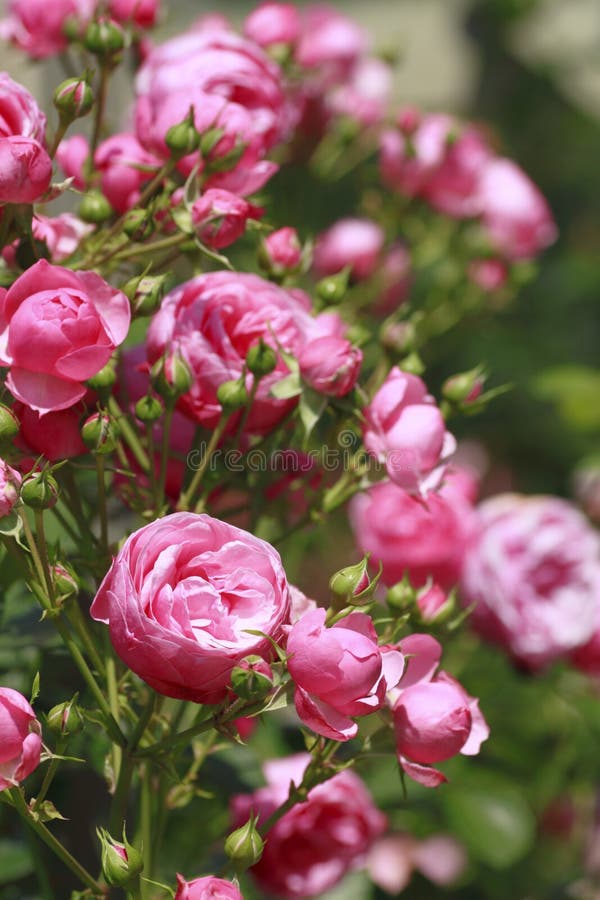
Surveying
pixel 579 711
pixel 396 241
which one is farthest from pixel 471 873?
pixel 396 241

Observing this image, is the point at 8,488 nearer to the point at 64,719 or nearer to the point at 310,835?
the point at 64,719

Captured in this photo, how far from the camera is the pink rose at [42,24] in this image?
0.81 metres

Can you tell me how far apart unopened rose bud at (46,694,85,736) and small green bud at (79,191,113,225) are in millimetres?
284

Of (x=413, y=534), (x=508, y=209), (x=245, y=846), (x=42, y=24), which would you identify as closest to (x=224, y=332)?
(x=245, y=846)

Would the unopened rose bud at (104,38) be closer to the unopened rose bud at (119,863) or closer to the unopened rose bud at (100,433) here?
the unopened rose bud at (100,433)

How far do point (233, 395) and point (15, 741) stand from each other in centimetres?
19

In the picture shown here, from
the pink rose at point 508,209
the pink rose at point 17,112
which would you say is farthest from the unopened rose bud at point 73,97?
the pink rose at point 508,209

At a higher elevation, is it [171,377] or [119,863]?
[171,377]

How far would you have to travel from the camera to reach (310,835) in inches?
30.3

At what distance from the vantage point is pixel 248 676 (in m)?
0.46

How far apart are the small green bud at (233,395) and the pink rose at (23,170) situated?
13 centimetres

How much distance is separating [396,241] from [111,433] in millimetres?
878

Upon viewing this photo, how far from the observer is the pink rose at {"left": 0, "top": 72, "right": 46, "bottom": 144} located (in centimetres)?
55

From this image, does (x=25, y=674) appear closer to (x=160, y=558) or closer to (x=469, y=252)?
(x=160, y=558)
